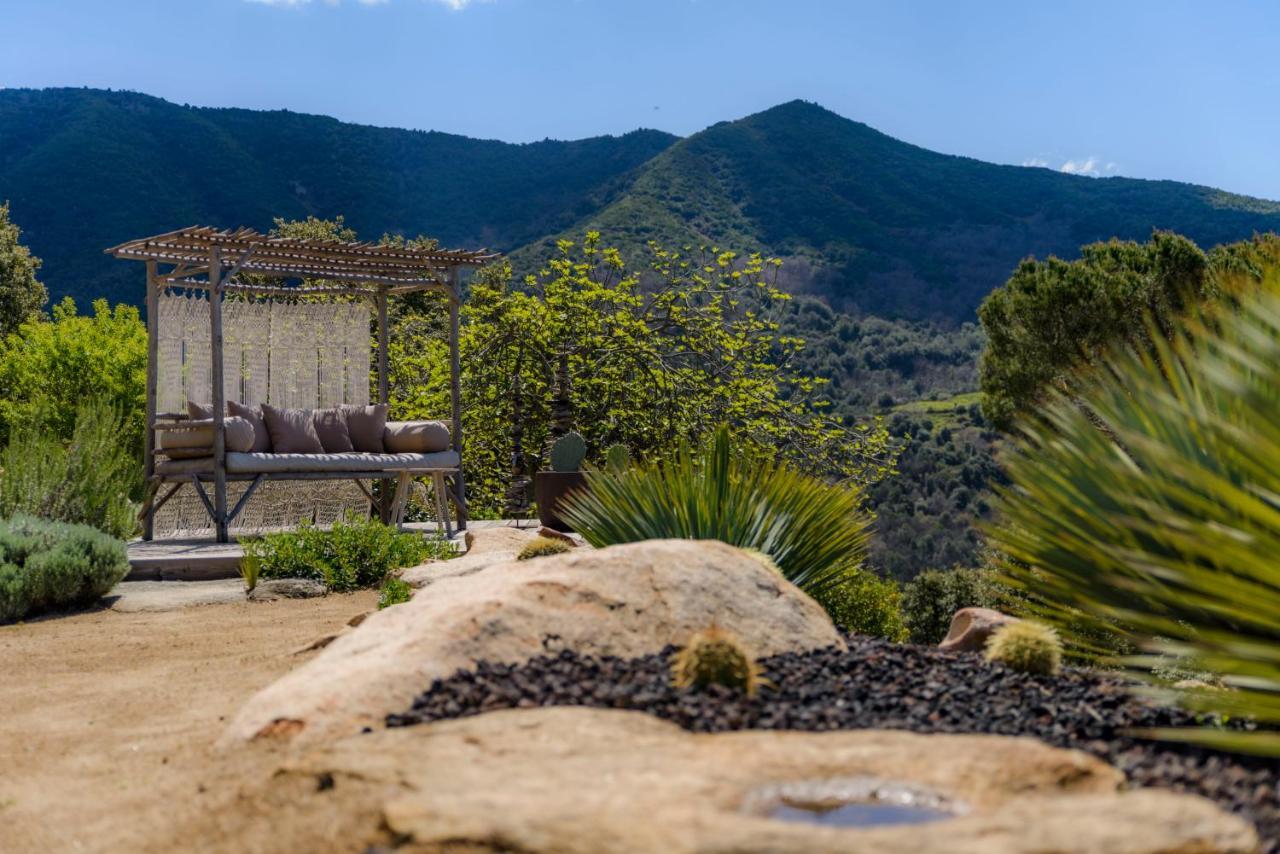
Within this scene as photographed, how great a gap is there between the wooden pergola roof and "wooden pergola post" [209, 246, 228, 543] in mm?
173

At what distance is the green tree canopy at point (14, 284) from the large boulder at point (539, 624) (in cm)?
2275

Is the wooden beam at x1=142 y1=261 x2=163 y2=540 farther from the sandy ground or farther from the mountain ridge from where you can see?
the mountain ridge

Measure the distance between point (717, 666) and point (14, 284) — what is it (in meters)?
24.7

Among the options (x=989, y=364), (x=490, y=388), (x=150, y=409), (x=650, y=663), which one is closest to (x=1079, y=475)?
(x=650, y=663)

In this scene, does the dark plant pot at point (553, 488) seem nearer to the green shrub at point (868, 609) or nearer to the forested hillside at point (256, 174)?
the green shrub at point (868, 609)

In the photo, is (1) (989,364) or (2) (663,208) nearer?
(1) (989,364)

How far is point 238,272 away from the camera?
9.37 metres

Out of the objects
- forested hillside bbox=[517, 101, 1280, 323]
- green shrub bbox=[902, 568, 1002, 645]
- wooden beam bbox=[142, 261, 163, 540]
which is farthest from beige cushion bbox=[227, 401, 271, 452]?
forested hillside bbox=[517, 101, 1280, 323]

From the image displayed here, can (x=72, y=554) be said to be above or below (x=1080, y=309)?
below

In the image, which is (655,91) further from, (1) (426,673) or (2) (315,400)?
(1) (426,673)

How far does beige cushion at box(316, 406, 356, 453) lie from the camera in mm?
9719

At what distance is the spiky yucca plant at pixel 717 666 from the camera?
2754 mm

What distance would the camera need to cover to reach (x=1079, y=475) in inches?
128

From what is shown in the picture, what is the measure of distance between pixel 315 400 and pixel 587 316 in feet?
8.97
